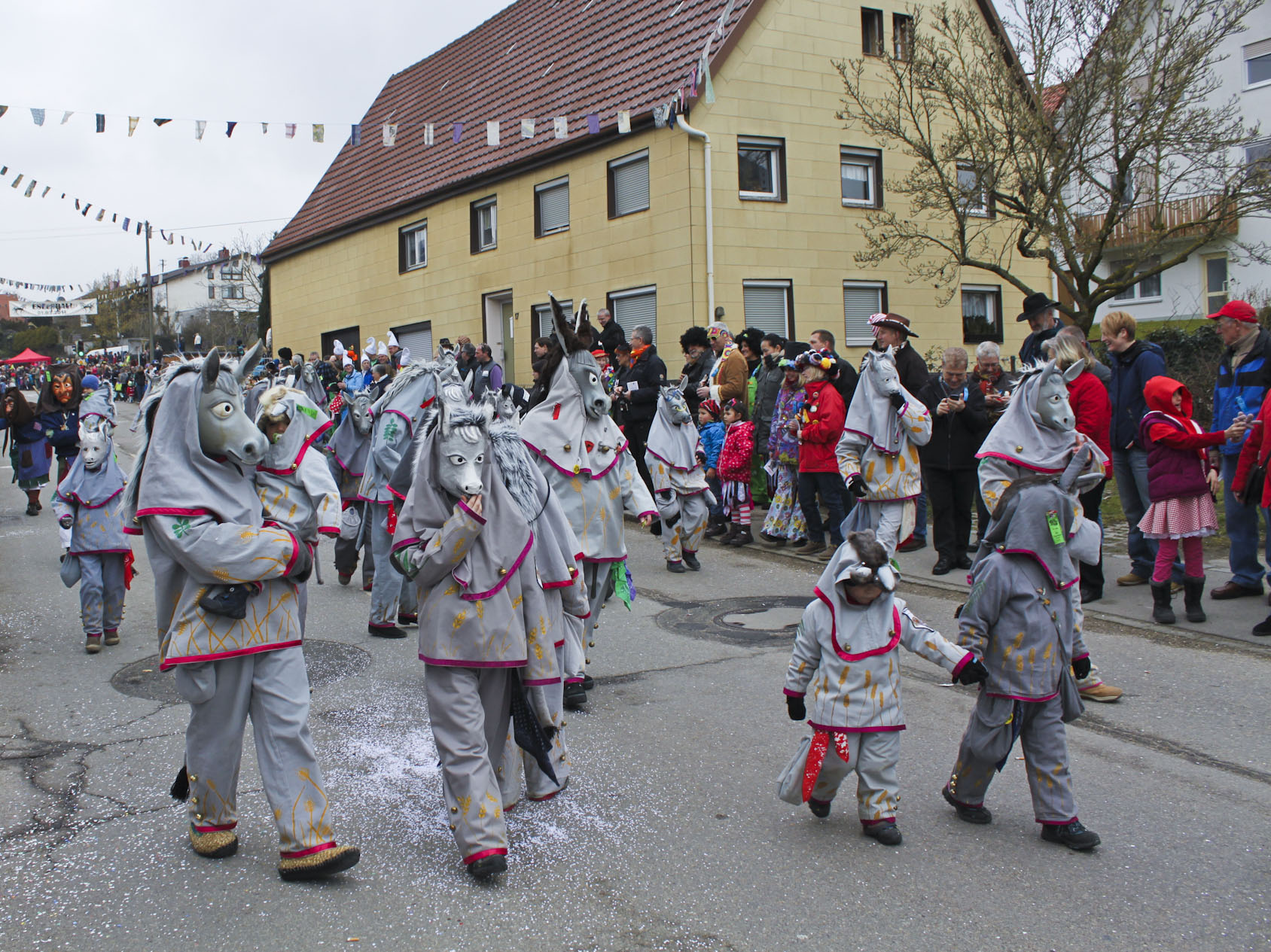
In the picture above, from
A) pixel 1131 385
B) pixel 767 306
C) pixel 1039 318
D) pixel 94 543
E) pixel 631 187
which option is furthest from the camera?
pixel 631 187

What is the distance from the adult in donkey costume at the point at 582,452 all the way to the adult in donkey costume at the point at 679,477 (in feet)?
10.7

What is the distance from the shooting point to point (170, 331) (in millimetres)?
60156

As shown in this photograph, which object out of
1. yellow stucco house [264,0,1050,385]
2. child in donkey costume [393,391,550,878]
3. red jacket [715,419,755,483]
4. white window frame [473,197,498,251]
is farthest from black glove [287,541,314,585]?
white window frame [473,197,498,251]

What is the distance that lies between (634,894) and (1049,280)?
66.0 feet

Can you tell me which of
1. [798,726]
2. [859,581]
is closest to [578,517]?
[798,726]

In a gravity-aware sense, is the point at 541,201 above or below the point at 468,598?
above

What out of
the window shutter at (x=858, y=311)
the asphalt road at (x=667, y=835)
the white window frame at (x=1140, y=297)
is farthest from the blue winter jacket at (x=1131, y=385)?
the white window frame at (x=1140, y=297)

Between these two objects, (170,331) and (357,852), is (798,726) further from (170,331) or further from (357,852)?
(170,331)

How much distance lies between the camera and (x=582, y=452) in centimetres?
641

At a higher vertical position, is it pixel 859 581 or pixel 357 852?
pixel 859 581

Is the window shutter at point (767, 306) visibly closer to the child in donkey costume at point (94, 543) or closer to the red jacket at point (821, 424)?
the red jacket at point (821, 424)

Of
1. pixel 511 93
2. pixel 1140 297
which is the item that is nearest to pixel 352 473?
pixel 511 93

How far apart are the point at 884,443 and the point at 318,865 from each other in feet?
17.4

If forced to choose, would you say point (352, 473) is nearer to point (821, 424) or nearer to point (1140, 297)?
point (821, 424)
